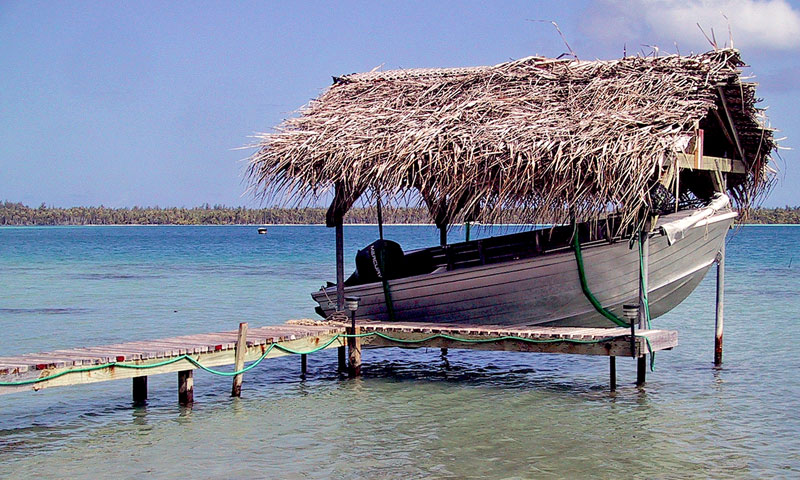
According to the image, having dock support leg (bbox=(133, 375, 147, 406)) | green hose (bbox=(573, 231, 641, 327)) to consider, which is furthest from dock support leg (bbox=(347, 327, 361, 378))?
green hose (bbox=(573, 231, 641, 327))

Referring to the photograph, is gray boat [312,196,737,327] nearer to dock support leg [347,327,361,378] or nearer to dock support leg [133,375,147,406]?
dock support leg [347,327,361,378]

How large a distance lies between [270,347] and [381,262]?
2380 millimetres

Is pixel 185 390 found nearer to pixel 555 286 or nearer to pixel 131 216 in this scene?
pixel 555 286

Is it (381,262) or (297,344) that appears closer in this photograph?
(297,344)

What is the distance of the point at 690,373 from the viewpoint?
1327 cm

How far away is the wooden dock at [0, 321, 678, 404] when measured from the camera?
9039 mm

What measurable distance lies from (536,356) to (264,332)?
4.78 m

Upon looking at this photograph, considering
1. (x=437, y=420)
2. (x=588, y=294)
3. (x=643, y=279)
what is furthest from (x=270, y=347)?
(x=643, y=279)

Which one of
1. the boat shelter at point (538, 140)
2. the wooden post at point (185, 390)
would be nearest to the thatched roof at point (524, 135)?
the boat shelter at point (538, 140)

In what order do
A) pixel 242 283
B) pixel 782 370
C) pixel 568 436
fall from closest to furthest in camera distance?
pixel 568 436 < pixel 782 370 < pixel 242 283

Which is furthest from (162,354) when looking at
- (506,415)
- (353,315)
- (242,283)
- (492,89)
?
(242,283)

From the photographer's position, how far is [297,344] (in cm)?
1147

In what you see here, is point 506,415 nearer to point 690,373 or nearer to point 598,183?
point 598,183

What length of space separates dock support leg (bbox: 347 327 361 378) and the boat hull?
763 mm
